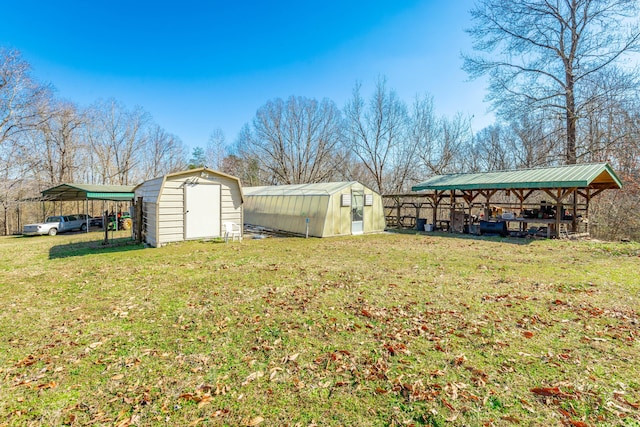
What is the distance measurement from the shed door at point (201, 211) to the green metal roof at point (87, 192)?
5.74 m

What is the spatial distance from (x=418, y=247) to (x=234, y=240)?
7.68m

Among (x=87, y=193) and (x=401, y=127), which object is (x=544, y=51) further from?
(x=87, y=193)

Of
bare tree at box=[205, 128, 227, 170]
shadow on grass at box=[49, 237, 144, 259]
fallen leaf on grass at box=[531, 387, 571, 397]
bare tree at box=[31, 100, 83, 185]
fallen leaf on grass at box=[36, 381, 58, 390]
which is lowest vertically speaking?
fallen leaf on grass at box=[531, 387, 571, 397]

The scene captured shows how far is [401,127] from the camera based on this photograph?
26.1 meters

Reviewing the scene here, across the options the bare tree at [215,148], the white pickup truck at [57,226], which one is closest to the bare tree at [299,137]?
the bare tree at [215,148]

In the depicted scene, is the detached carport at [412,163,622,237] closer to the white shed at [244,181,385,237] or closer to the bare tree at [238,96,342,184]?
the white shed at [244,181,385,237]

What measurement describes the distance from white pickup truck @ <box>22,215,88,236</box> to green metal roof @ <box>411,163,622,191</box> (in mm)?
20661

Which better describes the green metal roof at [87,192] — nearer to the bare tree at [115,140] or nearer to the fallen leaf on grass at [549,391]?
the bare tree at [115,140]

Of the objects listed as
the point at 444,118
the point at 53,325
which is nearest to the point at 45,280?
the point at 53,325

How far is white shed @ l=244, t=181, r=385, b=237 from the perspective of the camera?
14.9m

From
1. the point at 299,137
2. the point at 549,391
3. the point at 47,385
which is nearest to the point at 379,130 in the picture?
the point at 299,137

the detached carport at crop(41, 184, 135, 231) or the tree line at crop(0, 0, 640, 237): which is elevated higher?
the tree line at crop(0, 0, 640, 237)

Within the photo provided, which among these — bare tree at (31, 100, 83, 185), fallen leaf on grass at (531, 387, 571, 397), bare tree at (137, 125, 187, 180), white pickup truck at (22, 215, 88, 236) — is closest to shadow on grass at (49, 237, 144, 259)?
white pickup truck at (22, 215, 88, 236)

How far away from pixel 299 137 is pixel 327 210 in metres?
16.9
